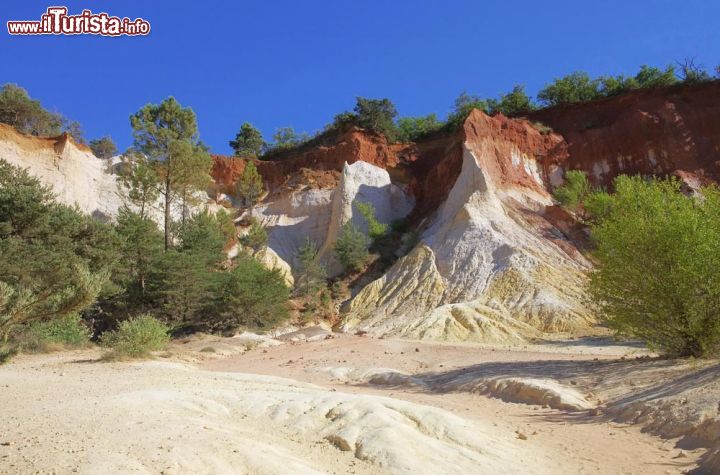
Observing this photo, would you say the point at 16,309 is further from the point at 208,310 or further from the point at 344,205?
the point at 344,205

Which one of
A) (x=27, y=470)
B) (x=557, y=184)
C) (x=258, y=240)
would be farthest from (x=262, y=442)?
(x=557, y=184)

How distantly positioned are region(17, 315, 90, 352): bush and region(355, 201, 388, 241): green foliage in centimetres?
1863

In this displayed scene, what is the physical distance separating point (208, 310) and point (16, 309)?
675 inches

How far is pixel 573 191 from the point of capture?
3117 centimetres

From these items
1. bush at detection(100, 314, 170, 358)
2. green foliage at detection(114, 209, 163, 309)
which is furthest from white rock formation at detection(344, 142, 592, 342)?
bush at detection(100, 314, 170, 358)

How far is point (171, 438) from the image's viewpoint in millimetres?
4613

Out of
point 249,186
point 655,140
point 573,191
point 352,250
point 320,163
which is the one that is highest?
point 320,163

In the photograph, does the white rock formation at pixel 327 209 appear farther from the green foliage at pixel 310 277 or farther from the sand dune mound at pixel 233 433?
the sand dune mound at pixel 233 433

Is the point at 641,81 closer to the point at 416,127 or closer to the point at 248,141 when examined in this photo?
the point at 416,127

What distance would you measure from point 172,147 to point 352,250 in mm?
11396

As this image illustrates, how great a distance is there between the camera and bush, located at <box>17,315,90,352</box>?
1385 centimetres

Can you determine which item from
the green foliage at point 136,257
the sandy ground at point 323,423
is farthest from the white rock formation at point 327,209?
the sandy ground at point 323,423

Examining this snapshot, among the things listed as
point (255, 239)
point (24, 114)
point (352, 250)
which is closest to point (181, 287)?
point (255, 239)

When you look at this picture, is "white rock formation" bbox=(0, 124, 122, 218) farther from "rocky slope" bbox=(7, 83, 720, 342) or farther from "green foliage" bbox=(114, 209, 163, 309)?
"green foliage" bbox=(114, 209, 163, 309)
